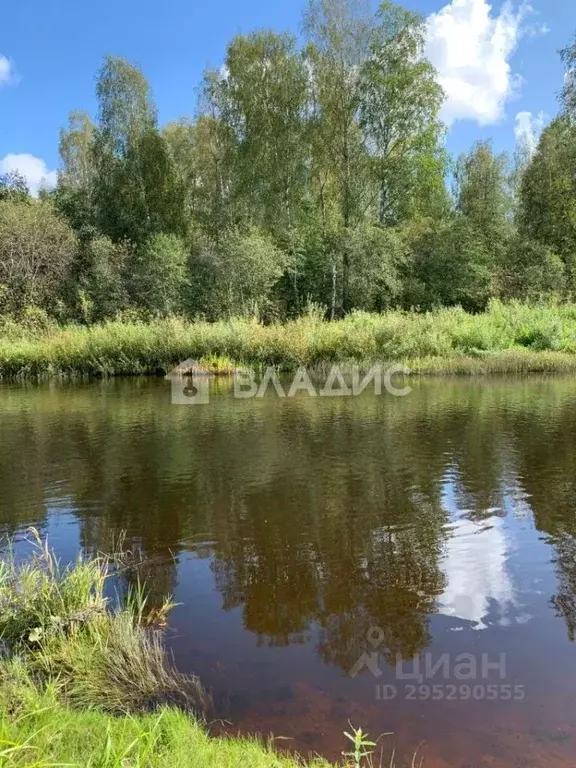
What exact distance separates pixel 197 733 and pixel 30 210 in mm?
28678

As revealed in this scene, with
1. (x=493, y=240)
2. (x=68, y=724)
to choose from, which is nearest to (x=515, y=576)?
(x=68, y=724)

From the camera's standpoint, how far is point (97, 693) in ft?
10.4

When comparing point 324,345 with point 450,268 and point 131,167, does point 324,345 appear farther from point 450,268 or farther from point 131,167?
point 131,167

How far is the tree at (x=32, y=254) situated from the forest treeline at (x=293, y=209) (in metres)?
0.06

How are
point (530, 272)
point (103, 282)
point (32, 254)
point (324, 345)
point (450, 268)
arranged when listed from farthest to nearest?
point (450, 268)
point (32, 254)
point (530, 272)
point (103, 282)
point (324, 345)

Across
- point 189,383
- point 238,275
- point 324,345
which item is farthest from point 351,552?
point 238,275

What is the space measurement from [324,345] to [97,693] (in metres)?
15.4

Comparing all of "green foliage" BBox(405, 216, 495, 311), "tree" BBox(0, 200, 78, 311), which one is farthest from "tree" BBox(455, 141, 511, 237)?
"tree" BBox(0, 200, 78, 311)

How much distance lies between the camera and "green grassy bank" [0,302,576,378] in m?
17.5

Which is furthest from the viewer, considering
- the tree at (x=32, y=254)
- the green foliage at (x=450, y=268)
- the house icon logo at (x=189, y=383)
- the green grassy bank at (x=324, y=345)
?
the green foliage at (x=450, y=268)

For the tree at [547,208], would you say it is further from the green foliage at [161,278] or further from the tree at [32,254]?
the tree at [32,254]

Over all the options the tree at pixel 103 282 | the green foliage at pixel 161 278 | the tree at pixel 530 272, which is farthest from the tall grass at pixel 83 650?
the tree at pixel 530 272

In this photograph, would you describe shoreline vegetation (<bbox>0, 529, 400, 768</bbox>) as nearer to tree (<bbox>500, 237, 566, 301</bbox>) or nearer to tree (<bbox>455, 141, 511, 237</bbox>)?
tree (<bbox>500, 237, 566, 301</bbox>)

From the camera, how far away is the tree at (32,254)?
26156 millimetres
